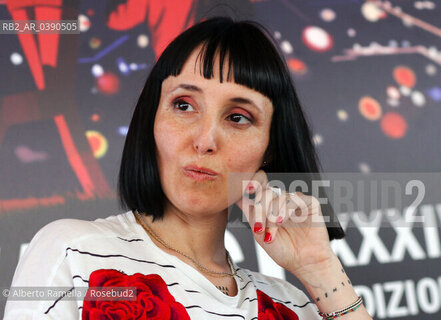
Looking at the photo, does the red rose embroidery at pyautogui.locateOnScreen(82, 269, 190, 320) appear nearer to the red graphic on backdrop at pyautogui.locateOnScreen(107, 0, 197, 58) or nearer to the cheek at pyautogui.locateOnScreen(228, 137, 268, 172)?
the cheek at pyautogui.locateOnScreen(228, 137, 268, 172)

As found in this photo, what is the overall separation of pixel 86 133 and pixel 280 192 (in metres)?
0.99

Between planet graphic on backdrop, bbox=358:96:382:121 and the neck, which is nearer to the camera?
the neck

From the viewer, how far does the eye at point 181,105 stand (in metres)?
1.13

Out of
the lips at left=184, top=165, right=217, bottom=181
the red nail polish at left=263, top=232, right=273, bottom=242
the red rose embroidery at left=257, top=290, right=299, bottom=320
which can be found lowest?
the red rose embroidery at left=257, top=290, right=299, bottom=320

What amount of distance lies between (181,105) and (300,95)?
43.5 inches

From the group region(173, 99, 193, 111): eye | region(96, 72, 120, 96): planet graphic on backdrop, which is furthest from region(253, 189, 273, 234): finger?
region(96, 72, 120, 96): planet graphic on backdrop

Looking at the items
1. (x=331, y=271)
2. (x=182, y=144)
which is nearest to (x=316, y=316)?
(x=331, y=271)

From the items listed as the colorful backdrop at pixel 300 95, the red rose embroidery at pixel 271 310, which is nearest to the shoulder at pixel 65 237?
the red rose embroidery at pixel 271 310

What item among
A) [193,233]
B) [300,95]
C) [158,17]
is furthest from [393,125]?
[193,233]

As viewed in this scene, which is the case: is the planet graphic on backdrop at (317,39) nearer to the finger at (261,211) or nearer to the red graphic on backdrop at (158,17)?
the red graphic on backdrop at (158,17)

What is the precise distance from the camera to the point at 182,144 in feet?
3.58

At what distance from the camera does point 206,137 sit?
1.08m

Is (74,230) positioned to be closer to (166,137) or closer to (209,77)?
(166,137)

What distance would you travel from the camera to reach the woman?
99 centimetres
